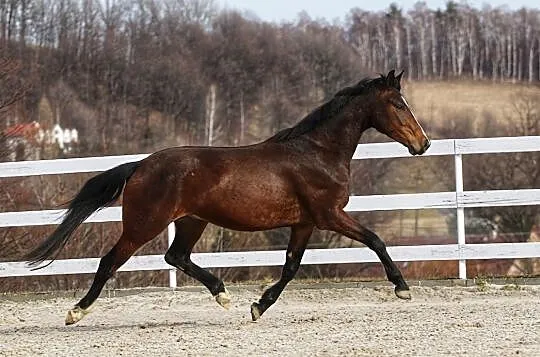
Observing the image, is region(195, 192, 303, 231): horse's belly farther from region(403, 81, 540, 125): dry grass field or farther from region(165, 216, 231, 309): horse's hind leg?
region(403, 81, 540, 125): dry grass field

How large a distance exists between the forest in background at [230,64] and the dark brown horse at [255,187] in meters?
26.3

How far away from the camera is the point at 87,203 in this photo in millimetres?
7250

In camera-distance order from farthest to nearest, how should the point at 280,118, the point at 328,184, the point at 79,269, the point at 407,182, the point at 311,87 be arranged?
Answer: the point at 311,87 < the point at 280,118 < the point at 407,182 < the point at 79,269 < the point at 328,184

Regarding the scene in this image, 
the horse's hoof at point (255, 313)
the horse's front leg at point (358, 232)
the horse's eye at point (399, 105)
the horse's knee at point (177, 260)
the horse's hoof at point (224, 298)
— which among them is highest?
the horse's eye at point (399, 105)

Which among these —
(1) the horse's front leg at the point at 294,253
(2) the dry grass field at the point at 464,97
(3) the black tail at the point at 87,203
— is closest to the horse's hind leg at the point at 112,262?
(3) the black tail at the point at 87,203

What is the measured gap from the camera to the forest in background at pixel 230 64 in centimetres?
4838

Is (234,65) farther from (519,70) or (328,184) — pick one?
(328,184)

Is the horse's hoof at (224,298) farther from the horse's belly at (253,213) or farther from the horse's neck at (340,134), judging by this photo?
the horse's neck at (340,134)

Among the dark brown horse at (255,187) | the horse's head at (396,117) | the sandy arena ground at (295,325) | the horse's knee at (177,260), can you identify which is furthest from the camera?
the horse's knee at (177,260)

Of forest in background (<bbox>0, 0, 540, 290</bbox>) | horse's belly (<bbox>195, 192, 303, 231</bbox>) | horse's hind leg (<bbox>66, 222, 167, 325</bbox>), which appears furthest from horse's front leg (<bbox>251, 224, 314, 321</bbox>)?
forest in background (<bbox>0, 0, 540, 290</bbox>)

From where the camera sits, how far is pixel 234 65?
61438mm

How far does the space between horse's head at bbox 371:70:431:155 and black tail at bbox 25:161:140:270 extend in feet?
6.31

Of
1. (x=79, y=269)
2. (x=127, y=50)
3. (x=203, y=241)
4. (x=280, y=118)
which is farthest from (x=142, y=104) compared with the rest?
(x=79, y=269)

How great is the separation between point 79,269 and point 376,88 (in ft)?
13.2
